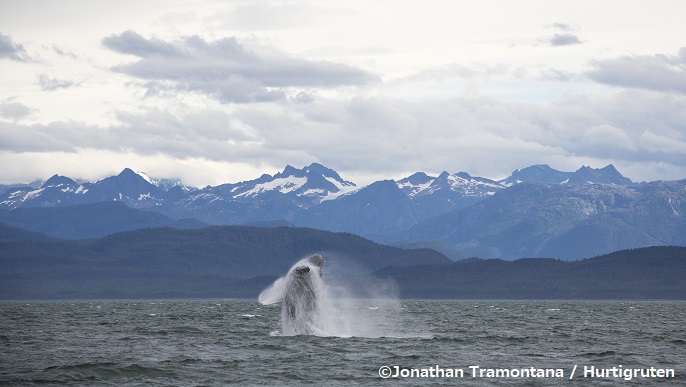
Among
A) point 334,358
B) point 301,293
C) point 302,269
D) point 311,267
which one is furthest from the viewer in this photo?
point 301,293

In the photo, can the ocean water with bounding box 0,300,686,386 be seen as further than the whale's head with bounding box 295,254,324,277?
No

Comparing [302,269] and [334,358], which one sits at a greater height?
[302,269]

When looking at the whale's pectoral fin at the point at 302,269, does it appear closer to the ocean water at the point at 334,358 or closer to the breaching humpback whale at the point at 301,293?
the breaching humpback whale at the point at 301,293

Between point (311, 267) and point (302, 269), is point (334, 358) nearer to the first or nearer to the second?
point (302, 269)

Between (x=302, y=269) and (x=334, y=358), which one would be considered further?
(x=302, y=269)

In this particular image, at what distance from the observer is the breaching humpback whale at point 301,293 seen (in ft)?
173

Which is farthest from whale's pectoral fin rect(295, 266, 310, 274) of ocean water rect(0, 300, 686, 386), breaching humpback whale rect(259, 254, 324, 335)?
ocean water rect(0, 300, 686, 386)

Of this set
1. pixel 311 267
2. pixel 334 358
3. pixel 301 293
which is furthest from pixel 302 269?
pixel 334 358

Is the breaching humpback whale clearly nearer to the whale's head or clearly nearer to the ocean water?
the whale's head

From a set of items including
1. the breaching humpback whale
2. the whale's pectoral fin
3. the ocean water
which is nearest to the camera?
the ocean water

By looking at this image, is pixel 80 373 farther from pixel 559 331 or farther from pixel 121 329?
pixel 559 331

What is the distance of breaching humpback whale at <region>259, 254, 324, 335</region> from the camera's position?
52.8 metres

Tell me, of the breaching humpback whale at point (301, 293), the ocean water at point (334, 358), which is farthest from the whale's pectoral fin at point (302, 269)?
the ocean water at point (334, 358)

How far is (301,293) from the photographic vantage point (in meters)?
53.6
